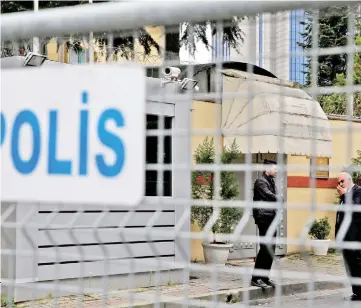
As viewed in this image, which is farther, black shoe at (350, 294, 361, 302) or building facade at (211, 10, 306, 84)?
black shoe at (350, 294, 361, 302)

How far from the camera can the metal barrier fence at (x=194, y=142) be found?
1.82 m

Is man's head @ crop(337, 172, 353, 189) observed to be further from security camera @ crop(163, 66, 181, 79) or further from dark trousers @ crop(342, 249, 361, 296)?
security camera @ crop(163, 66, 181, 79)

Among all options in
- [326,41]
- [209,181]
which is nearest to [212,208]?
[326,41]

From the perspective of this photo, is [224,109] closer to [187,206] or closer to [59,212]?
[187,206]

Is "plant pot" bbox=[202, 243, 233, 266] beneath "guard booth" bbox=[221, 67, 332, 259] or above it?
beneath

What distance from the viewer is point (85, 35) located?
2.13m

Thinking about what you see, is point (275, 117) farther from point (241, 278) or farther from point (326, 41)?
point (241, 278)

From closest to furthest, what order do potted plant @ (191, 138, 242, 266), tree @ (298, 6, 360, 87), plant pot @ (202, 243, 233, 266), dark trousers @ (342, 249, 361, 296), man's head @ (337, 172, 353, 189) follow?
tree @ (298, 6, 360, 87) < dark trousers @ (342, 249, 361, 296) < man's head @ (337, 172, 353, 189) < potted plant @ (191, 138, 242, 266) < plant pot @ (202, 243, 233, 266)

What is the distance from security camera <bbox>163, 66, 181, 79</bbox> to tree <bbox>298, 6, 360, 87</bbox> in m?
0.41

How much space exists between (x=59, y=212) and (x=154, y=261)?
0.41 meters

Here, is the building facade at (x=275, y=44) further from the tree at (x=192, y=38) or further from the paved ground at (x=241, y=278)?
the paved ground at (x=241, y=278)

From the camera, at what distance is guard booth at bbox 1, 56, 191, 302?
2.08 metres

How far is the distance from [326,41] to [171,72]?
488 mm

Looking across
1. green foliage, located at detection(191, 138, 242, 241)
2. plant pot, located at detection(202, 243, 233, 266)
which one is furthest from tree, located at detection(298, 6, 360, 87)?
plant pot, located at detection(202, 243, 233, 266)
